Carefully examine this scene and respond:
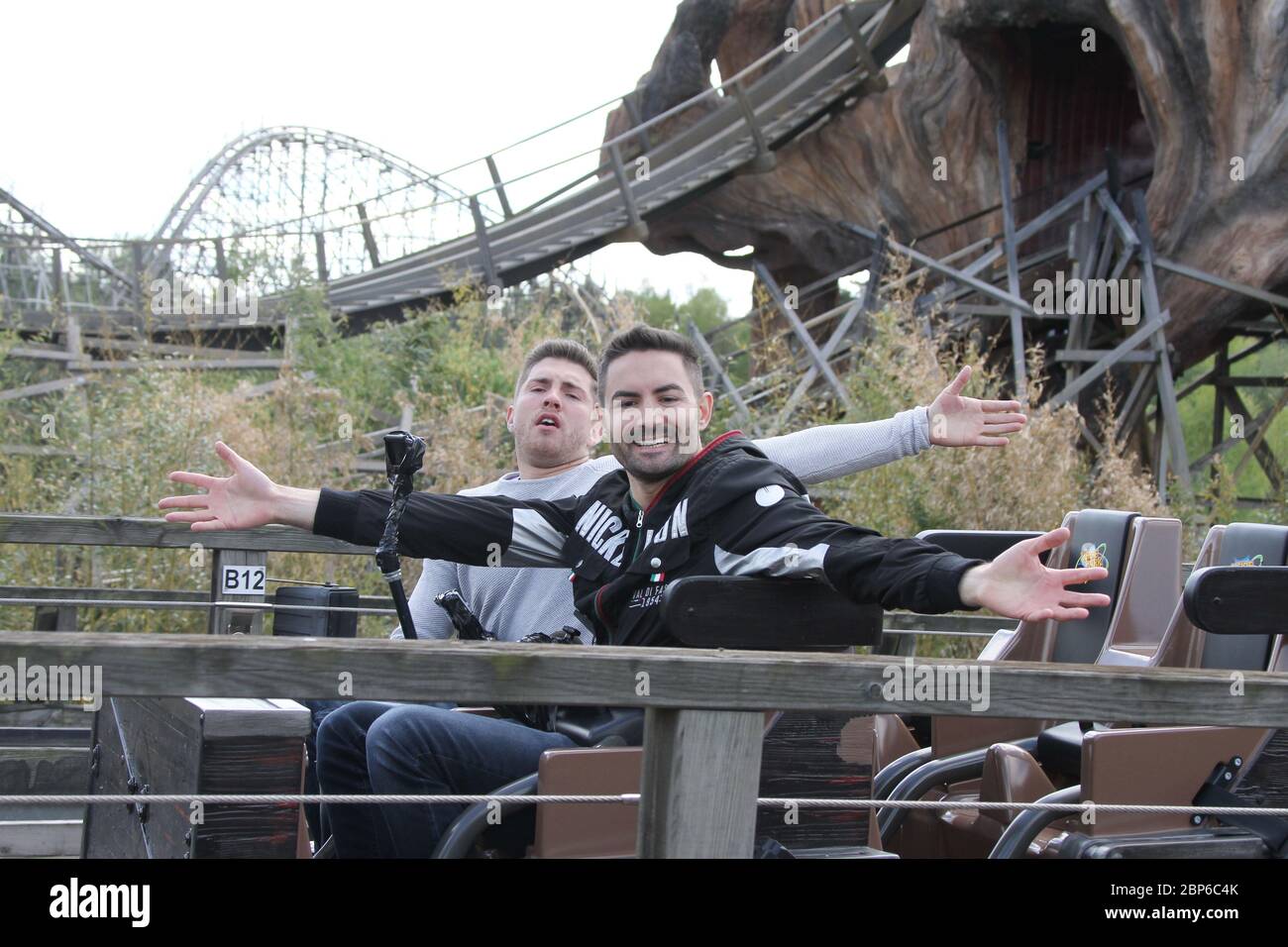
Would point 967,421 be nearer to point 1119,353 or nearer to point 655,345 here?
point 655,345

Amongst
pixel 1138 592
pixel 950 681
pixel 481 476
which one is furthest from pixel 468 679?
pixel 481 476

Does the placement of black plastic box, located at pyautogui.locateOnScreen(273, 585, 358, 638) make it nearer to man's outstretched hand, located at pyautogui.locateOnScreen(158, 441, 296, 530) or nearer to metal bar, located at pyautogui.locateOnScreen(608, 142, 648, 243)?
man's outstretched hand, located at pyautogui.locateOnScreen(158, 441, 296, 530)

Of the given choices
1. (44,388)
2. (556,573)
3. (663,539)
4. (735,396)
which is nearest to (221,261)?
(44,388)

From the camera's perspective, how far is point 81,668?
A: 143 centimetres

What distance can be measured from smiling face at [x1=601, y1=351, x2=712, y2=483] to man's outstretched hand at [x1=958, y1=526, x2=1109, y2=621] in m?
0.77

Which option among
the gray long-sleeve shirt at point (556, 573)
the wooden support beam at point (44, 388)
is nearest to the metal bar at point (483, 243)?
the wooden support beam at point (44, 388)

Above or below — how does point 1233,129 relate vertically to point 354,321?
above

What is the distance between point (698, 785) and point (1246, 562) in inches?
69.3

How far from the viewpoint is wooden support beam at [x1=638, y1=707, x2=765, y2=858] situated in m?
1.56

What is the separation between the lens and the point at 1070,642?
3.23 metres

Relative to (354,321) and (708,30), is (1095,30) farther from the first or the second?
(354,321)

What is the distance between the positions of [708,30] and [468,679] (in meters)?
17.6

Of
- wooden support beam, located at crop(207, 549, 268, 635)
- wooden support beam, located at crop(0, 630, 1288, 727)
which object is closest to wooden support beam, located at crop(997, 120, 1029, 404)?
wooden support beam, located at crop(207, 549, 268, 635)
